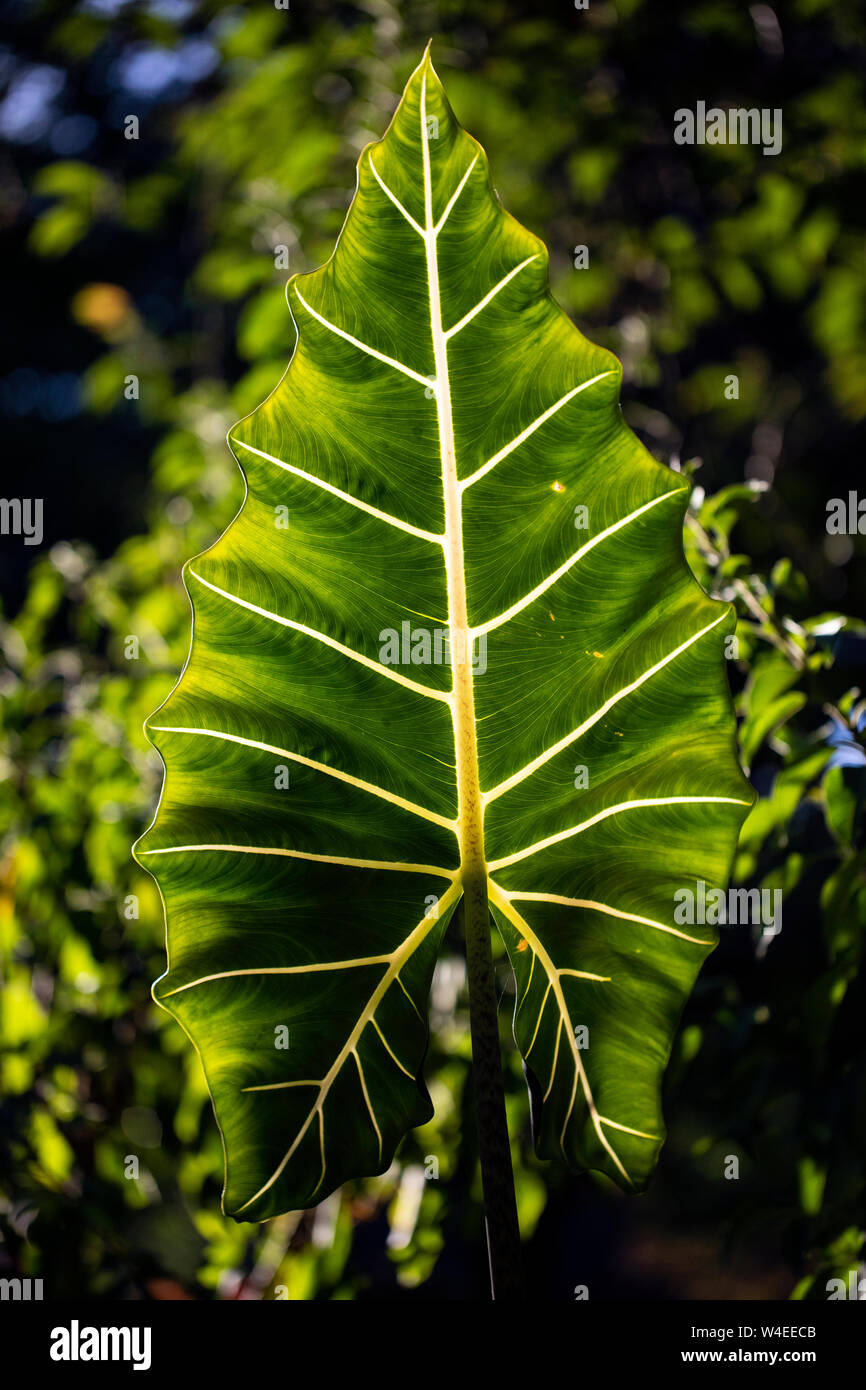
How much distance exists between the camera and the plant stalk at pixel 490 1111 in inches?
22.5

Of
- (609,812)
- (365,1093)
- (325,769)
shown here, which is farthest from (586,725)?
(365,1093)

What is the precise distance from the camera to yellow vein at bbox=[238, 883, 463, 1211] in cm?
58

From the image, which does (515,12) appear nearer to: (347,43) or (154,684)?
(347,43)

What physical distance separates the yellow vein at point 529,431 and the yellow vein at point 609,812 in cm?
21

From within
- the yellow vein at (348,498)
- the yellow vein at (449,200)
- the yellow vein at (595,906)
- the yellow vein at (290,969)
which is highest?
the yellow vein at (449,200)

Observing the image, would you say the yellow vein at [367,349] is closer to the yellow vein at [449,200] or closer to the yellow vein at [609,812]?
the yellow vein at [449,200]

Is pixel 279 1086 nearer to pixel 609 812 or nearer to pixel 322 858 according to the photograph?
pixel 322 858

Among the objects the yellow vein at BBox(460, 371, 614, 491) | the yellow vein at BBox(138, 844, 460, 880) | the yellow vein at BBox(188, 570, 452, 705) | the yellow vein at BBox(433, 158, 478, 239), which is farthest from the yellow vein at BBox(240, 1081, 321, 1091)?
the yellow vein at BBox(433, 158, 478, 239)

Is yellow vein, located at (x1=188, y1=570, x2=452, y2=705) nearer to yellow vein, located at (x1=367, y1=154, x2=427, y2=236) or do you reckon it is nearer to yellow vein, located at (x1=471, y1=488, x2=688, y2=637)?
yellow vein, located at (x1=471, y1=488, x2=688, y2=637)

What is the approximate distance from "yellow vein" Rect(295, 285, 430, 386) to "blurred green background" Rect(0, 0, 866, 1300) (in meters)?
0.31

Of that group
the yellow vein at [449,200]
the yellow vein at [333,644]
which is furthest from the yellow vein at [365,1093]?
the yellow vein at [449,200]

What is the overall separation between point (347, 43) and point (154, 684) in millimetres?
1305

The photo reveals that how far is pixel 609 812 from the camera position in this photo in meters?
0.59

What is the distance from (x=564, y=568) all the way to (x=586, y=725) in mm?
96
